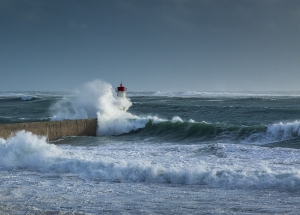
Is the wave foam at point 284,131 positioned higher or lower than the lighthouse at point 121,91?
lower

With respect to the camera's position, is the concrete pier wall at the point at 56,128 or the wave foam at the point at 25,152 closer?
the wave foam at the point at 25,152

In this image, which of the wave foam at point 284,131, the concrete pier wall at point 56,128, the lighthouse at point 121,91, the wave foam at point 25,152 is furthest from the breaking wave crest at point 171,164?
the lighthouse at point 121,91

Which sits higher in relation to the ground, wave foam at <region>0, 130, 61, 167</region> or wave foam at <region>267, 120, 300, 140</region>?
wave foam at <region>267, 120, 300, 140</region>

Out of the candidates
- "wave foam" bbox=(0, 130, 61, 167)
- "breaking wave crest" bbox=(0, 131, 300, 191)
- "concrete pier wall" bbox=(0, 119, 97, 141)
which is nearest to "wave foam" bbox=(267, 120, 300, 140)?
"breaking wave crest" bbox=(0, 131, 300, 191)

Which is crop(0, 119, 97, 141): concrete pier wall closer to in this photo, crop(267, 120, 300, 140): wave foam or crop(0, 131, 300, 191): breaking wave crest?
crop(0, 131, 300, 191): breaking wave crest

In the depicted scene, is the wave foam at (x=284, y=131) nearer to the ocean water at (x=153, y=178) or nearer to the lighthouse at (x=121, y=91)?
the ocean water at (x=153, y=178)

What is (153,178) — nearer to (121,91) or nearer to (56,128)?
(56,128)

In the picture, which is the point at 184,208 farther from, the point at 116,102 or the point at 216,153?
the point at 116,102

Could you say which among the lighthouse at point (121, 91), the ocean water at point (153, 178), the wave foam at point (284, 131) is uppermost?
the lighthouse at point (121, 91)

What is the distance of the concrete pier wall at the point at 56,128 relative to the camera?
12.0m

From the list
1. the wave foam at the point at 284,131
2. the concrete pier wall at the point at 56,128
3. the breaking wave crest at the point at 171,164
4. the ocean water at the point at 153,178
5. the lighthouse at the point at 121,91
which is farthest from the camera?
the lighthouse at the point at 121,91

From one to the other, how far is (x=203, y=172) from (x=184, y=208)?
1821 mm

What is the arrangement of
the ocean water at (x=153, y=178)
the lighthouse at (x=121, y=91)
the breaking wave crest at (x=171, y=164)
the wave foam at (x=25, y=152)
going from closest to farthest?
the ocean water at (x=153, y=178), the breaking wave crest at (x=171, y=164), the wave foam at (x=25, y=152), the lighthouse at (x=121, y=91)

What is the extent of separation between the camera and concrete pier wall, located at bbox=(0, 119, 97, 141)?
11981 mm
